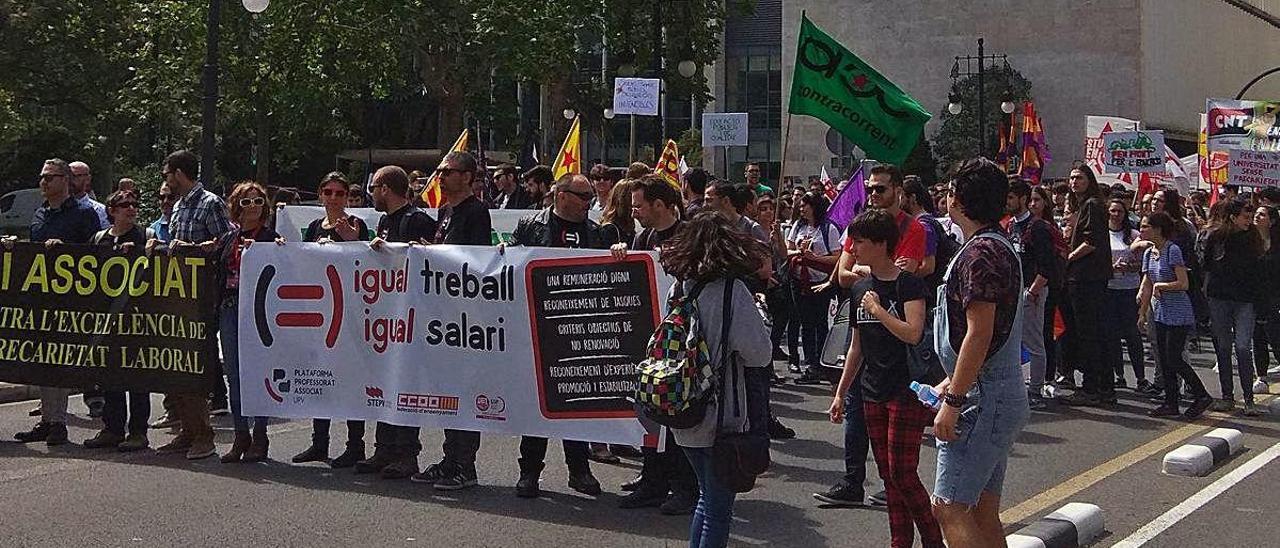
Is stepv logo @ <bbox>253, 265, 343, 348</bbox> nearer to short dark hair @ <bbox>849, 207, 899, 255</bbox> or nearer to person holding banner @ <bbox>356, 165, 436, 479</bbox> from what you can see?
person holding banner @ <bbox>356, 165, 436, 479</bbox>

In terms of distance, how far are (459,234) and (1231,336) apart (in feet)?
22.1

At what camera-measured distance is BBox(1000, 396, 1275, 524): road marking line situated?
25.4 feet

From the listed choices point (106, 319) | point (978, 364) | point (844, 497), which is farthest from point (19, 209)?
point (978, 364)

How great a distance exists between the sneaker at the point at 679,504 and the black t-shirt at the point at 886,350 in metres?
1.42

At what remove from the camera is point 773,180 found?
227 ft

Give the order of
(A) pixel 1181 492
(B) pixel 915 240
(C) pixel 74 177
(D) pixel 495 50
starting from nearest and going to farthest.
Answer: (B) pixel 915 240 < (A) pixel 1181 492 < (C) pixel 74 177 < (D) pixel 495 50

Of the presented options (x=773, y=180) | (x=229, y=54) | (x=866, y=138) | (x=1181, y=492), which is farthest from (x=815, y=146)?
(x=1181, y=492)

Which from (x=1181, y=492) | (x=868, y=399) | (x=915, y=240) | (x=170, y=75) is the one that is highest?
(x=170, y=75)

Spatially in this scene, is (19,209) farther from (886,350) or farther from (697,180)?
(886,350)

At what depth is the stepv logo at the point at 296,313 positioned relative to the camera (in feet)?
28.7

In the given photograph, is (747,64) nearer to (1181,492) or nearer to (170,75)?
(170,75)

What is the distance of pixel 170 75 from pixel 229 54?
6.23 ft

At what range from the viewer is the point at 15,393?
12.1 m

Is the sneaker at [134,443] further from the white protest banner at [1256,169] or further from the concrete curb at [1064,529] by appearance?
the white protest banner at [1256,169]
